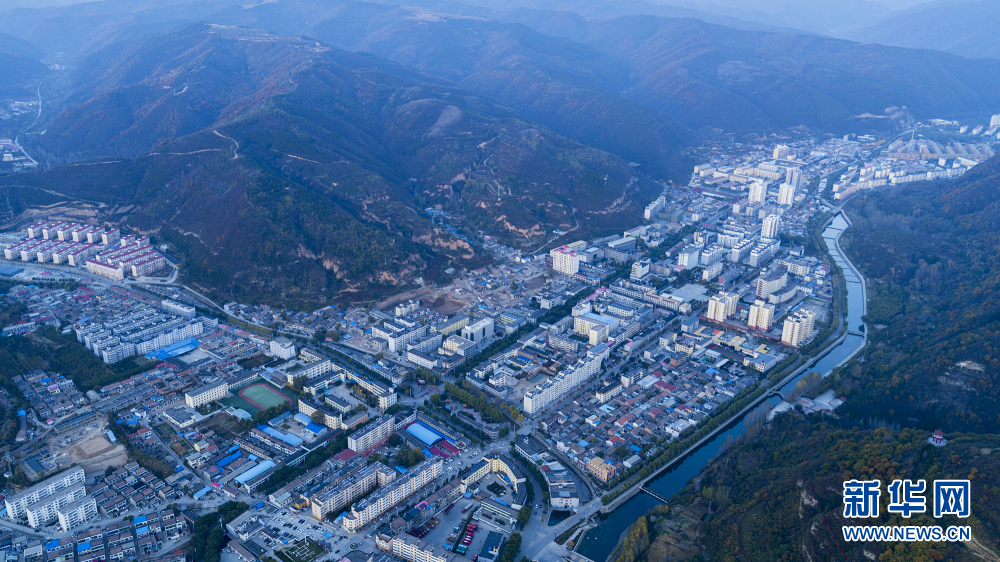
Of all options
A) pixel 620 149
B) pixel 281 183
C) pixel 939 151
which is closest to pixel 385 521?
pixel 281 183

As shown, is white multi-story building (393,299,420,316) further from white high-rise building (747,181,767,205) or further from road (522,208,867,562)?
white high-rise building (747,181,767,205)

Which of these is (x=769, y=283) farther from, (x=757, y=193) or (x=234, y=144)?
(x=234, y=144)

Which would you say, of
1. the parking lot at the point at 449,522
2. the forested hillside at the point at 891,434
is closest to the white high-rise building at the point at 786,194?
the forested hillside at the point at 891,434

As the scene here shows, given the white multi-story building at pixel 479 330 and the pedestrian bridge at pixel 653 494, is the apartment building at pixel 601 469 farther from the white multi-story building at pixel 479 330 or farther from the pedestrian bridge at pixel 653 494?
the white multi-story building at pixel 479 330

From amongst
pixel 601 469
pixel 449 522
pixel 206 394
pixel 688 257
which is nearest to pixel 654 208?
pixel 688 257

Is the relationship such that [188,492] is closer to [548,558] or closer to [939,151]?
[548,558]

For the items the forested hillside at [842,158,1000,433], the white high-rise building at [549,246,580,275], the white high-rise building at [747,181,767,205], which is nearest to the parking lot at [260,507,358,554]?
the forested hillside at [842,158,1000,433]
